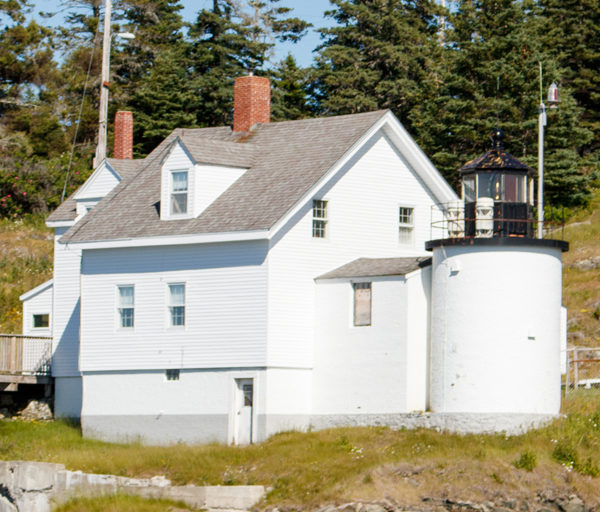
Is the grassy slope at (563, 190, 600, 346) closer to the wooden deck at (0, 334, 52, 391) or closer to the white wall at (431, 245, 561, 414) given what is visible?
the white wall at (431, 245, 561, 414)

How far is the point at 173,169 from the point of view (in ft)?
104

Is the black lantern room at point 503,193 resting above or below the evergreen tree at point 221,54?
below

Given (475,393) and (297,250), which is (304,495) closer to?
(475,393)

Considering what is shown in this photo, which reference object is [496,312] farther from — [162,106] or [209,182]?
[162,106]

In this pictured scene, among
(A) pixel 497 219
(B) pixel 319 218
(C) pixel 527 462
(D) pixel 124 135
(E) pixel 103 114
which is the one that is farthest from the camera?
(E) pixel 103 114

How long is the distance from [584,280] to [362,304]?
1706 cm

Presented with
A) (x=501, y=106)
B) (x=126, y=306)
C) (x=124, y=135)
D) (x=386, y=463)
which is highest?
(x=501, y=106)

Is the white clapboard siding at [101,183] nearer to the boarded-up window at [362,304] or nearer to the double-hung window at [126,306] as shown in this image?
the double-hung window at [126,306]

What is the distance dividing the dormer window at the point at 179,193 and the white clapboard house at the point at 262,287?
52mm

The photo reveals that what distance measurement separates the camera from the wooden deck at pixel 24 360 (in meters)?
35.6

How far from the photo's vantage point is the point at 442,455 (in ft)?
84.1

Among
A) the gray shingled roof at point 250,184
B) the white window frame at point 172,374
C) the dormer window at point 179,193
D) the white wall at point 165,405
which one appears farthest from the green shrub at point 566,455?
the dormer window at point 179,193

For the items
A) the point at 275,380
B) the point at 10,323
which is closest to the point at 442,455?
the point at 275,380

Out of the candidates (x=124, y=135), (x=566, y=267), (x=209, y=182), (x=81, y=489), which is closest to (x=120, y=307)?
(x=209, y=182)
